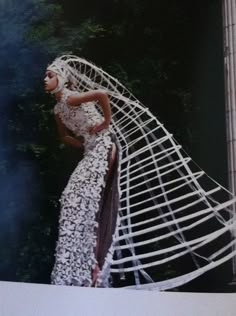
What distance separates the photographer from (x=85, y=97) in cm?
262

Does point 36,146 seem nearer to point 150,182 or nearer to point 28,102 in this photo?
point 28,102

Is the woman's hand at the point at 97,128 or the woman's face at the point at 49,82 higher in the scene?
the woman's face at the point at 49,82

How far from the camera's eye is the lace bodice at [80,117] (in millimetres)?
2598

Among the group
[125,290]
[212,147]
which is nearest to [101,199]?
[125,290]

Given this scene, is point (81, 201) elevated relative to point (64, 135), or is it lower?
lower

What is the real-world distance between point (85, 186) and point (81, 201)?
66 mm

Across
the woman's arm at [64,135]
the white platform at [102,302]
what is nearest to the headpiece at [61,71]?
the woman's arm at [64,135]

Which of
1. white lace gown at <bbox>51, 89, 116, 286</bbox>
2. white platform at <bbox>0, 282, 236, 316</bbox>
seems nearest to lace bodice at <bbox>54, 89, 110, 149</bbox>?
white lace gown at <bbox>51, 89, 116, 286</bbox>

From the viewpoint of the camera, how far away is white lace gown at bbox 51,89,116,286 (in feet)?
8.27

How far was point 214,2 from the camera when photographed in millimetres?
2840

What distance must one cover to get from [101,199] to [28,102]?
1.69ft

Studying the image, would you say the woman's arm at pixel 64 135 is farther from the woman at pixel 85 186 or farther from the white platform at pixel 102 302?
the white platform at pixel 102 302

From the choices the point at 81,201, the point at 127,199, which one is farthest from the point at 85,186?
the point at 127,199

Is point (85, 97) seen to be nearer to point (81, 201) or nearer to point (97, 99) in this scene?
point (97, 99)
